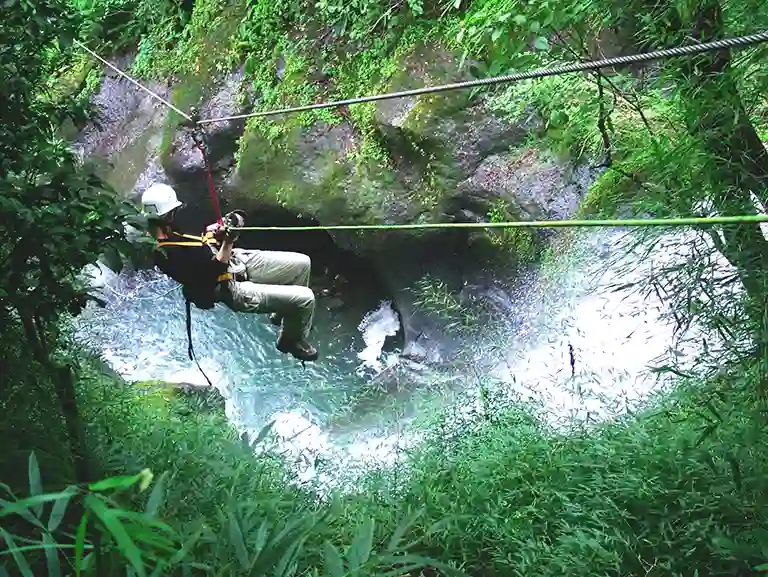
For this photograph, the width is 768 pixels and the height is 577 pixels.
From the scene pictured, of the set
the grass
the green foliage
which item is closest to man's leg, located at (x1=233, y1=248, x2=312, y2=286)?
the grass

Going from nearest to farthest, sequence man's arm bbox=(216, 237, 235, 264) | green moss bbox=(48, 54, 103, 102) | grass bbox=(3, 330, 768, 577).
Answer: grass bbox=(3, 330, 768, 577)
man's arm bbox=(216, 237, 235, 264)
green moss bbox=(48, 54, 103, 102)

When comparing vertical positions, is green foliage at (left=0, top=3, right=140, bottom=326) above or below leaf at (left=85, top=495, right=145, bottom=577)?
above

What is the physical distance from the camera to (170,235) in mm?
3721

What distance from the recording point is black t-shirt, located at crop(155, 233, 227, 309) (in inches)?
146

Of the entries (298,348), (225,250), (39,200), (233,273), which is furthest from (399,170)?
(39,200)

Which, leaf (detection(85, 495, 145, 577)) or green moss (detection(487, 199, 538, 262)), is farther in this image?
green moss (detection(487, 199, 538, 262))

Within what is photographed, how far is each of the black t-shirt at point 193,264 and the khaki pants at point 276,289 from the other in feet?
0.45

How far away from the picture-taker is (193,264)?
148 inches

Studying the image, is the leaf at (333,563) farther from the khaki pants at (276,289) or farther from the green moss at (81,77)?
the green moss at (81,77)

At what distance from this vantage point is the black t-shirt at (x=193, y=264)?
146 inches

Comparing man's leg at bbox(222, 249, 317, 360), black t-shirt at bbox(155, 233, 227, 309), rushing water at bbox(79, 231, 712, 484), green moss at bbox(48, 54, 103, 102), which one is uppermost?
green moss at bbox(48, 54, 103, 102)

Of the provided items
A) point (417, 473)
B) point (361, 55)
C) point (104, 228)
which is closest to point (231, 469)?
point (417, 473)

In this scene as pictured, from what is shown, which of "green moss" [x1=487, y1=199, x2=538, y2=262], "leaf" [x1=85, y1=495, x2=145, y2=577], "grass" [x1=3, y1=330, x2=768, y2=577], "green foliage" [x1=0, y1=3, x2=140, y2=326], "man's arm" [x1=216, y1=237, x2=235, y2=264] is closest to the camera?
"leaf" [x1=85, y1=495, x2=145, y2=577]

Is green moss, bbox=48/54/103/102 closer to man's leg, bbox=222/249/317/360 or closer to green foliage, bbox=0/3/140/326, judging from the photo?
man's leg, bbox=222/249/317/360
